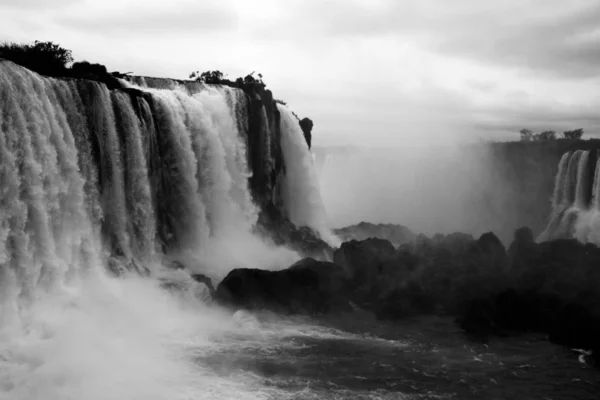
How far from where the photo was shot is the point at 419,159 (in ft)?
161

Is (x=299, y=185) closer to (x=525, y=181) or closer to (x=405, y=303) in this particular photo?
(x=405, y=303)

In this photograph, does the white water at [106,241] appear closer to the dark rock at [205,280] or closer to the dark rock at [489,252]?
the dark rock at [205,280]

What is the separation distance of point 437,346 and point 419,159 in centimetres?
3415

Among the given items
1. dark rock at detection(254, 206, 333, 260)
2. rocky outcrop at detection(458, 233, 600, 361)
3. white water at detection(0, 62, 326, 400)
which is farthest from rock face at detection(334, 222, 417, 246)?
white water at detection(0, 62, 326, 400)

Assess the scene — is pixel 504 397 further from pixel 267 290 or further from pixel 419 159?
pixel 419 159

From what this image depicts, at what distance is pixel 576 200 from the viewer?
3475 cm

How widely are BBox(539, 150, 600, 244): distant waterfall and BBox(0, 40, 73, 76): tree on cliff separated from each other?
26.5 m

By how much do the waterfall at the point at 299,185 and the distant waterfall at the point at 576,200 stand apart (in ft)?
45.6

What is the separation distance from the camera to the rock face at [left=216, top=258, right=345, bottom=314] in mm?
18047

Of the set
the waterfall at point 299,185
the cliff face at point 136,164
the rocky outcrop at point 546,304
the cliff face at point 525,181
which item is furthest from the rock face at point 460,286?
the cliff face at point 525,181

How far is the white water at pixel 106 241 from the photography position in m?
12.4

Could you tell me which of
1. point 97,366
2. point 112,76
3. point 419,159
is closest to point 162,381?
point 97,366

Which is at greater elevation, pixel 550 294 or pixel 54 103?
pixel 54 103

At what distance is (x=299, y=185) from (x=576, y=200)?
16326 millimetres
